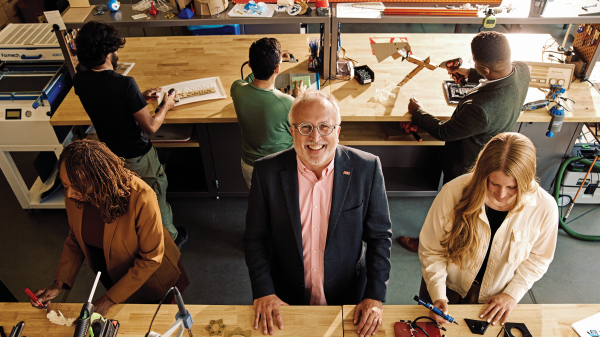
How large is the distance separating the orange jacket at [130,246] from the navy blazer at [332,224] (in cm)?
46

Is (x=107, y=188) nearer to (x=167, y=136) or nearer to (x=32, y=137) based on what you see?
(x=167, y=136)

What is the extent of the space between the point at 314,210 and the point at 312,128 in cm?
36

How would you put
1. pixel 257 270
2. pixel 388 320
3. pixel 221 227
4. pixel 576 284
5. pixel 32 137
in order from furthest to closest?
pixel 221 227, pixel 32 137, pixel 576 284, pixel 257 270, pixel 388 320

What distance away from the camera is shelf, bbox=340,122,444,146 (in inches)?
126

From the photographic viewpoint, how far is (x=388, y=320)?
5.74 feet

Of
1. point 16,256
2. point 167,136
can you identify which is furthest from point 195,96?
point 16,256

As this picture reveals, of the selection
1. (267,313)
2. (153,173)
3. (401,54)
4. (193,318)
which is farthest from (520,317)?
(153,173)

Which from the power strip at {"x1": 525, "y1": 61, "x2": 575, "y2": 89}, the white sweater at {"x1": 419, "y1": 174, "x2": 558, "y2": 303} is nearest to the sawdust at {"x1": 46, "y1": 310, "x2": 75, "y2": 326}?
the white sweater at {"x1": 419, "y1": 174, "x2": 558, "y2": 303}

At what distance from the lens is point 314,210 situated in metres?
1.80

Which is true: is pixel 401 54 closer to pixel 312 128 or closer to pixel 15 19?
pixel 312 128

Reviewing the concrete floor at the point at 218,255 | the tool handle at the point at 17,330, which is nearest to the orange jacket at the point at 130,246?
the tool handle at the point at 17,330

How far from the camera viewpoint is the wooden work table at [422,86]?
9.86ft

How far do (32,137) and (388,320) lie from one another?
305cm

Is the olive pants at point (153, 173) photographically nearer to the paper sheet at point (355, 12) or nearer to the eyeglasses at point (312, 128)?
the eyeglasses at point (312, 128)
